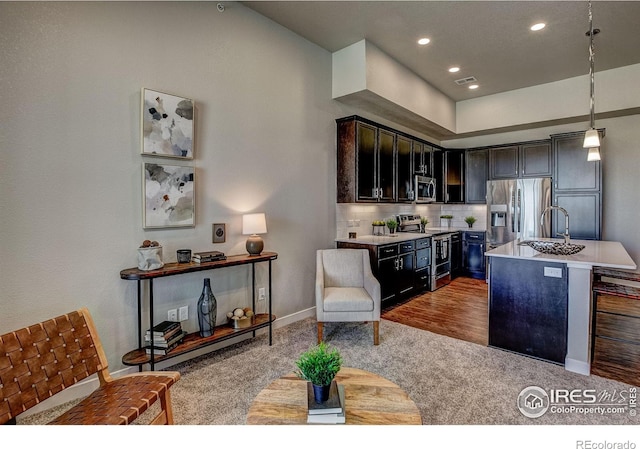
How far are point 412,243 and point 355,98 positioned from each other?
2.10 m

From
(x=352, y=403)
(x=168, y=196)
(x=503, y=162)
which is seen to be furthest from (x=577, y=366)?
(x=503, y=162)

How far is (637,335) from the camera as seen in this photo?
129 inches

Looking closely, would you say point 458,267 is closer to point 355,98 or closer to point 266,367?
point 355,98

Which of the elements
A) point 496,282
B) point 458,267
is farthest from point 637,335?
point 458,267

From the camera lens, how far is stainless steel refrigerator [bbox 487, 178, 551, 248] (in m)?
5.25

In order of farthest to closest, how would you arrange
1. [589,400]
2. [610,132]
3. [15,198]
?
[610,132] → [589,400] → [15,198]

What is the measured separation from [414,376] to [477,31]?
3.68 meters

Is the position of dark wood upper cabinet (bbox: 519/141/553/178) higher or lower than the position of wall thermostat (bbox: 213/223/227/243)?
higher

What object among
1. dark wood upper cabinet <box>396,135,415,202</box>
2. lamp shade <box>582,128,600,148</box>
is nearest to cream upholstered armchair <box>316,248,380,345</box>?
dark wood upper cabinet <box>396,135,415,202</box>

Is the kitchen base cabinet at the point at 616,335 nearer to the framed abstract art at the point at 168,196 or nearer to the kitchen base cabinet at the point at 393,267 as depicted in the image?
the kitchen base cabinet at the point at 393,267

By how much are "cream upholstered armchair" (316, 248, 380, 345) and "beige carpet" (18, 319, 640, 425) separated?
283 mm

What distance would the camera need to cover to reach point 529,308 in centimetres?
285

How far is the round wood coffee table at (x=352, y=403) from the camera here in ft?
4.60

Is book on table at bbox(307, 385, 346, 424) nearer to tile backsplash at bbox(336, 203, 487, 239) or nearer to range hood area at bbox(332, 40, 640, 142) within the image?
tile backsplash at bbox(336, 203, 487, 239)
